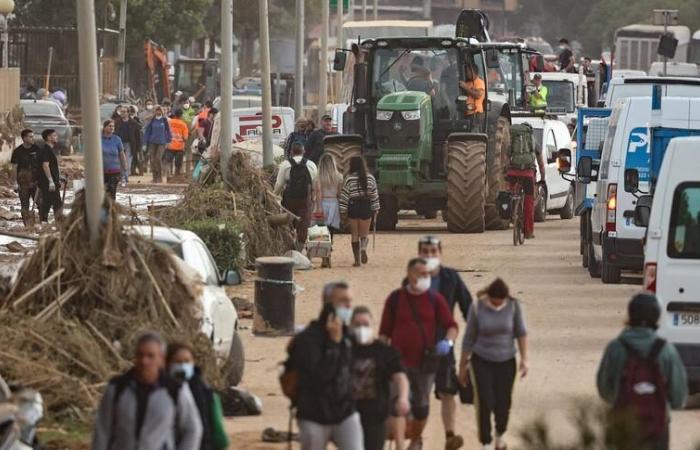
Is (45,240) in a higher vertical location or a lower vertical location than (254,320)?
higher

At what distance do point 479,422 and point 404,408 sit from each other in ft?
5.49

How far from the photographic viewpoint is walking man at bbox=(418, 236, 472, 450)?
46.2ft

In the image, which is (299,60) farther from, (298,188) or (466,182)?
(298,188)

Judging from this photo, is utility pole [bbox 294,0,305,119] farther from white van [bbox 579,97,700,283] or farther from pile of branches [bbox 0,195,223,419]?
pile of branches [bbox 0,195,223,419]

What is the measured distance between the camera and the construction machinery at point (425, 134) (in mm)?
34000

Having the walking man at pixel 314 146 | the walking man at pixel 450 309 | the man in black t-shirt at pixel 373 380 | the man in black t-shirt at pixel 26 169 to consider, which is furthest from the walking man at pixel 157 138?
the man in black t-shirt at pixel 373 380

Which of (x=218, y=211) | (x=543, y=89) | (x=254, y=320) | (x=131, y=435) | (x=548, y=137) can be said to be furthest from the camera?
(x=543, y=89)

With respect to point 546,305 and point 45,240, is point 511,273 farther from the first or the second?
point 45,240

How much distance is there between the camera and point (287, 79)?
79.1 meters

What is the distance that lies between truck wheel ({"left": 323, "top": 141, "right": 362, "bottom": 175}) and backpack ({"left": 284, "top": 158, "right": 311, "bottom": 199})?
5283mm

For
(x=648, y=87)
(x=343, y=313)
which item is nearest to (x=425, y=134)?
(x=648, y=87)

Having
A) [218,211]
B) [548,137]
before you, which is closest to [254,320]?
[218,211]

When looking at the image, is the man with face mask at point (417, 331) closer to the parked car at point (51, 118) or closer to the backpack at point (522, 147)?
the backpack at point (522, 147)

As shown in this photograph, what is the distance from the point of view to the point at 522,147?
35.5 m
